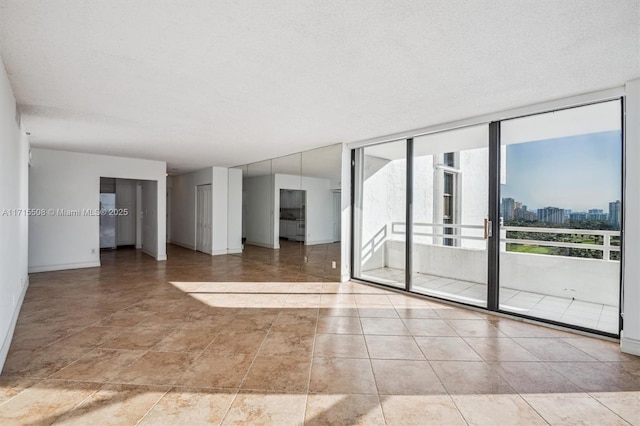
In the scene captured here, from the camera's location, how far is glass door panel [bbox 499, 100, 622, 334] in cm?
342

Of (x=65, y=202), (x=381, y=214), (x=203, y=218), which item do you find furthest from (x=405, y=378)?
(x=203, y=218)

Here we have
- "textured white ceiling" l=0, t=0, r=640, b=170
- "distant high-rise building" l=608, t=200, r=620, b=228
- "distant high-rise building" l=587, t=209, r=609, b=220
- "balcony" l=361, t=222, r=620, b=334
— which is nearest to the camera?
"textured white ceiling" l=0, t=0, r=640, b=170

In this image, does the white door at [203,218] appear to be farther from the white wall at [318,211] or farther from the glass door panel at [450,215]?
the glass door panel at [450,215]

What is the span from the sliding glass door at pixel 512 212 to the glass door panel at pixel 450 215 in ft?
0.07

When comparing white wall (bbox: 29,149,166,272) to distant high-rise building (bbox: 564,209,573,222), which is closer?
distant high-rise building (bbox: 564,209,573,222)

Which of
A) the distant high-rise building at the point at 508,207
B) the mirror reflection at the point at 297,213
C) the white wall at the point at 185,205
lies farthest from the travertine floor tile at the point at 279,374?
the white wall at the point at 185,205

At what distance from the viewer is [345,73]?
109 inches

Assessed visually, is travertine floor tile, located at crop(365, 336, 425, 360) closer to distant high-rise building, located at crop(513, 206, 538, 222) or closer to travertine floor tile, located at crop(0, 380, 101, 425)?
distant high-rise building, located at crop(513, 206, 538, 222)

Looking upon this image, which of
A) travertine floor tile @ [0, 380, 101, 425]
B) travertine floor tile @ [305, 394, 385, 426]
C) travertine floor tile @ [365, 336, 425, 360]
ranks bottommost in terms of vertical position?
travertine floor tile @ [365, 336, 425, 360]

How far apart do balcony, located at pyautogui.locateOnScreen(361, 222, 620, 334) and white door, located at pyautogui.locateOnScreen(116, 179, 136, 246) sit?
8.19m

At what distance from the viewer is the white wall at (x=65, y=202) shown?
6.34m

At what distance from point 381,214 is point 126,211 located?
8.39 meters

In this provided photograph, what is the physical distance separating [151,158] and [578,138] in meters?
8.09

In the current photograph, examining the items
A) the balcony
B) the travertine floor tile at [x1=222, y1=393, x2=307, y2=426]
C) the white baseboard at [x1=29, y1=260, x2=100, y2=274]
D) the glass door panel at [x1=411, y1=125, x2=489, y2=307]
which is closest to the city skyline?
the balcony
